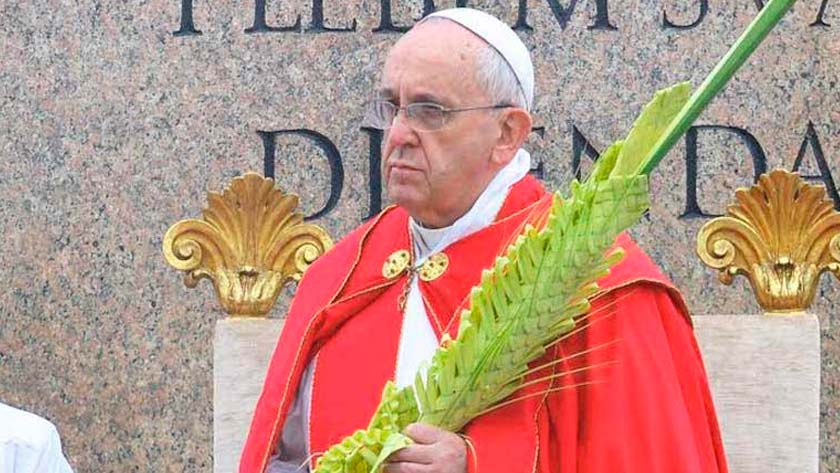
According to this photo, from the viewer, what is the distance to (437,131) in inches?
181

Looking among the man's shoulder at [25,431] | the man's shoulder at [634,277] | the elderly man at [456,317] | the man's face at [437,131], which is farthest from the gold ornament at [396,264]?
the man's shoulder at [25,431]

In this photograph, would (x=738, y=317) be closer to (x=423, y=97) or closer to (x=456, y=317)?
(x=456, y=317)

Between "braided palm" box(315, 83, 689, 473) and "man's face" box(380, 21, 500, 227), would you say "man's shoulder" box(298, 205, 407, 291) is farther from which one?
"braided palm" box(315, 83, 689, 473)

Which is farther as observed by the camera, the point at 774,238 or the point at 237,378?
the point at 237,378

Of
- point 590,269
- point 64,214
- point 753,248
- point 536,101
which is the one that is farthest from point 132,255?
point 590,269

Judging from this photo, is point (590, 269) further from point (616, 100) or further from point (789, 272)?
point (616, 100)

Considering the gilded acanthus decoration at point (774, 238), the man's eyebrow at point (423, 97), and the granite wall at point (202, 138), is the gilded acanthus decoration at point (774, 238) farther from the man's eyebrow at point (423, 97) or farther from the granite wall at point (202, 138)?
the granite wall at point (202, 138)

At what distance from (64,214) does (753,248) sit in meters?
1.84

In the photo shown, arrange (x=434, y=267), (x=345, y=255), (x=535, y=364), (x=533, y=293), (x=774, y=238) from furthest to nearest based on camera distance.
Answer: (x=774, y=238), (x=345, y=255), (x=434, y=267), (x=535, y=364), (x=533, y=293)

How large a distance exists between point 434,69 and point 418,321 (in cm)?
48

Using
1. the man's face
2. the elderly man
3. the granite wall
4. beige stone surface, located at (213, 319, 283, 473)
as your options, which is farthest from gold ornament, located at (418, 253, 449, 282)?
the granite wall

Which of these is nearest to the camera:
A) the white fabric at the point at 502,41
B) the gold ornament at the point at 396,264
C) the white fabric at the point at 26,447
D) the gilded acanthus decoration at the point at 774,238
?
the white fabric at the point at 502,41

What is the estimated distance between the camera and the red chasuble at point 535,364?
4.43 meters

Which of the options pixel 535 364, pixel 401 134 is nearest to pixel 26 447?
pixel 401 134
